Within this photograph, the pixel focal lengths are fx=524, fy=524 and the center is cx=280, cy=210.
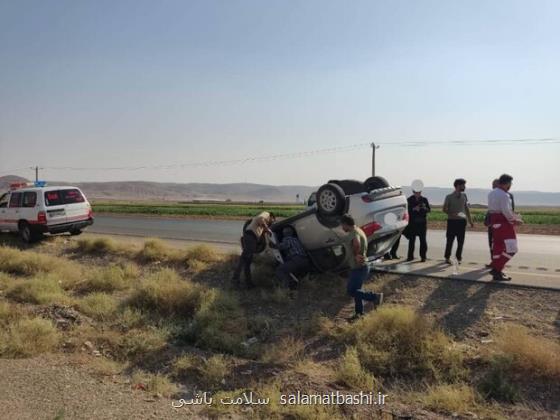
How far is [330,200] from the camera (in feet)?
27.8

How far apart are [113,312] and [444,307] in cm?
542

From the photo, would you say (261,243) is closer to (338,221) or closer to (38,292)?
(338,221)

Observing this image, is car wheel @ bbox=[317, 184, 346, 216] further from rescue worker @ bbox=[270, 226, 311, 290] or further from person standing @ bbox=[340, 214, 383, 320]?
rescue worker @ bbox=[270, 226, 311, 290]

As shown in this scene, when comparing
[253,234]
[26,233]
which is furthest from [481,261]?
[26,233]

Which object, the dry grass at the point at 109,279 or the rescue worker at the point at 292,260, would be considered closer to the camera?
the rescue worker at the point at 292,260

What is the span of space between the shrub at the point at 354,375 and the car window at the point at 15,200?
1415 centimetres

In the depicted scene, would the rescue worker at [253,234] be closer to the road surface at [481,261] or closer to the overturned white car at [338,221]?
the overturned white car at [338,221]

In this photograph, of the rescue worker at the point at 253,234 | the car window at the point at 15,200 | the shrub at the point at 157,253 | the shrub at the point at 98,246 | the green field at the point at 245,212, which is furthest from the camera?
the green field at the point at 245,212

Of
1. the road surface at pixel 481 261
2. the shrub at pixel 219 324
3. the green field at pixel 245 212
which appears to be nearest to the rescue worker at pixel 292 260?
the shrub at pixel 219 324

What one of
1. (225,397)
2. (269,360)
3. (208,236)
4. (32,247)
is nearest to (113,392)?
(225,397)

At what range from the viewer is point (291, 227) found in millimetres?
9305

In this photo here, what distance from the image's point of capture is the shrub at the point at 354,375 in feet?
19.2

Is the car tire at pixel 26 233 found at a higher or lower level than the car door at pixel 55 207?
lower

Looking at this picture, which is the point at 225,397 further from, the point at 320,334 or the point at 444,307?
the point at 444,307
